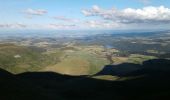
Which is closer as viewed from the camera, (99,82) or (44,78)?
(99,82)

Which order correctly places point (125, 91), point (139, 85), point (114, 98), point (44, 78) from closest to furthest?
point (114, 98) < point (125, 91) < point (139, 85) < point (44, 78)

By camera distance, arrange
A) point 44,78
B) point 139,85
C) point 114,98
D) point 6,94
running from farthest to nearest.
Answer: point 44,78
point 139,85
point 114,98
point 6,94

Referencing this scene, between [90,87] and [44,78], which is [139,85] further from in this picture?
[44,78]

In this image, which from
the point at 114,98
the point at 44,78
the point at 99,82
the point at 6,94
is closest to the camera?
the point at 6,94

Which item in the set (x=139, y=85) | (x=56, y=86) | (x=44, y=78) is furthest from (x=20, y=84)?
(x=139, y=85)

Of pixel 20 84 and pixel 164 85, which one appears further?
pixel 164 85

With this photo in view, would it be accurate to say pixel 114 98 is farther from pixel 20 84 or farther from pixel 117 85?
pixel 20 84

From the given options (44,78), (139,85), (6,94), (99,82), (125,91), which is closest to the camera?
(6,94)

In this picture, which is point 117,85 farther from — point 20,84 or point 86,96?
point 20,84

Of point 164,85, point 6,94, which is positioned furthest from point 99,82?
point 6,94
